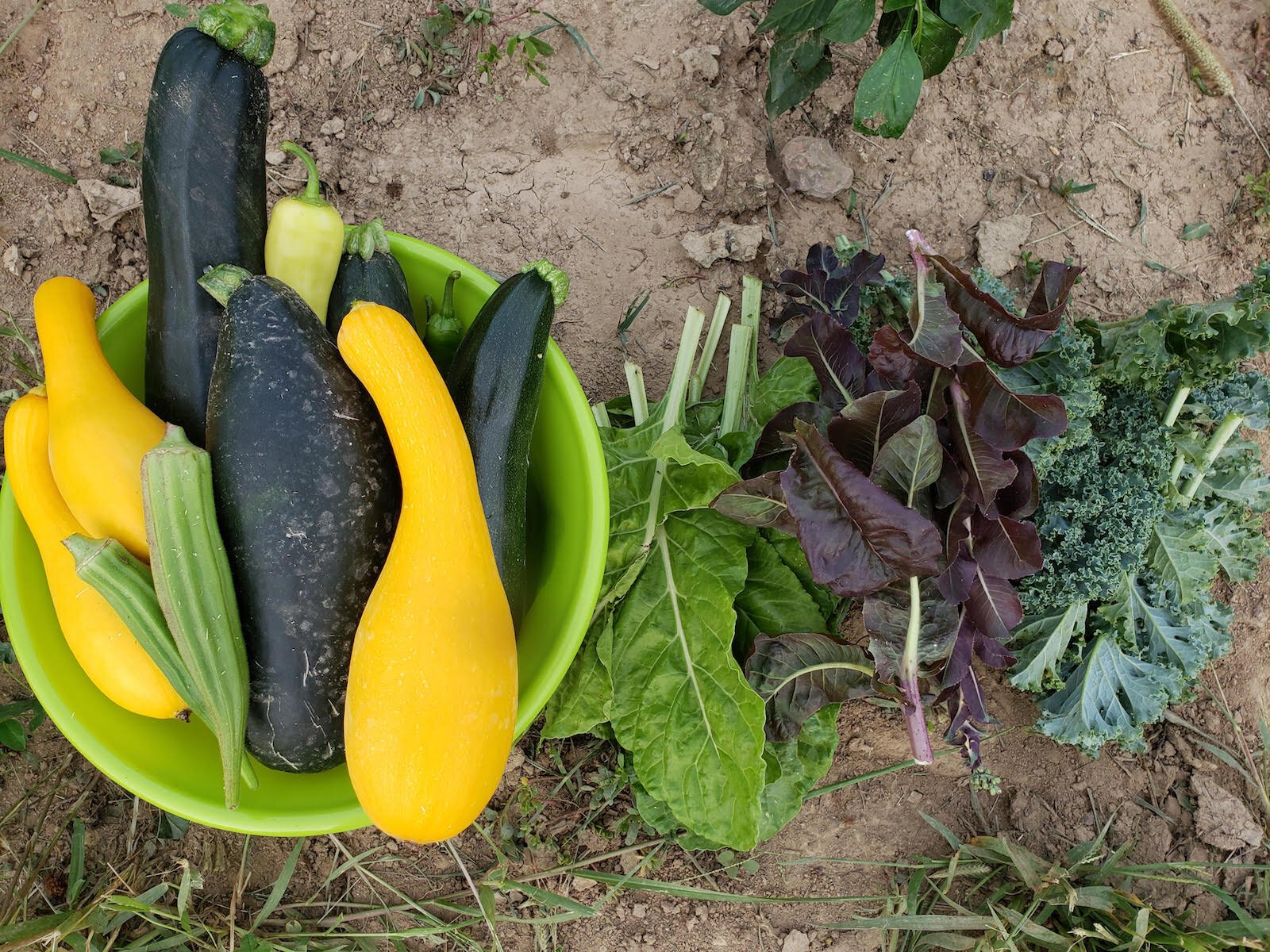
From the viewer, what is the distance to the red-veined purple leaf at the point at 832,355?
1817 mm

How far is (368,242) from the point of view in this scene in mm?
1580

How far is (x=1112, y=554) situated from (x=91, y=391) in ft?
6.23

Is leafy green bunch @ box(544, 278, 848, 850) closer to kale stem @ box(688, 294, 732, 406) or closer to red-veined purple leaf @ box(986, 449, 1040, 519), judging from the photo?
kale stem @ box(688, 294, 732, 406)

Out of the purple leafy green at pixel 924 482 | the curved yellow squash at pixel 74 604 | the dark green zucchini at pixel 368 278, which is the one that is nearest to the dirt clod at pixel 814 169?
the purple leafy green at pixel 924 482

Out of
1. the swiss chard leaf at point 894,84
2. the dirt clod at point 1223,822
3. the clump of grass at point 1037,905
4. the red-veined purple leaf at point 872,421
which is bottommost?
the clump of grass at point 1037,905

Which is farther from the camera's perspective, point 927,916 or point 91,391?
point 927,916

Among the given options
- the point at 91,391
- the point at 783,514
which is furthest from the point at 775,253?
the point at 91,391

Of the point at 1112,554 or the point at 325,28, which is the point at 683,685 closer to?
the point at 1112,554

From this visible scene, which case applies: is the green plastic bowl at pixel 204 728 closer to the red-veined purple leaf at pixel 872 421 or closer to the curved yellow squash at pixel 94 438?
the curved yellow squash at pixel 94 438

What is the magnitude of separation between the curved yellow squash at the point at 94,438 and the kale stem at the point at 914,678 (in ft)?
4.31

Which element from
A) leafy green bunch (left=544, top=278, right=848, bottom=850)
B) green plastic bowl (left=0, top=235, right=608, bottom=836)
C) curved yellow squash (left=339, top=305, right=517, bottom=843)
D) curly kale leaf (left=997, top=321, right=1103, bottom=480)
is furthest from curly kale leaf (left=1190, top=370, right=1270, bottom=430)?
curved yellow squash (left=339, top=305, right=517, bottom=843)

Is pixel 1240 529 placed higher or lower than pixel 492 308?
lower

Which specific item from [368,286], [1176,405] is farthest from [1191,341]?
[368,286]

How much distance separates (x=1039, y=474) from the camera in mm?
1840
